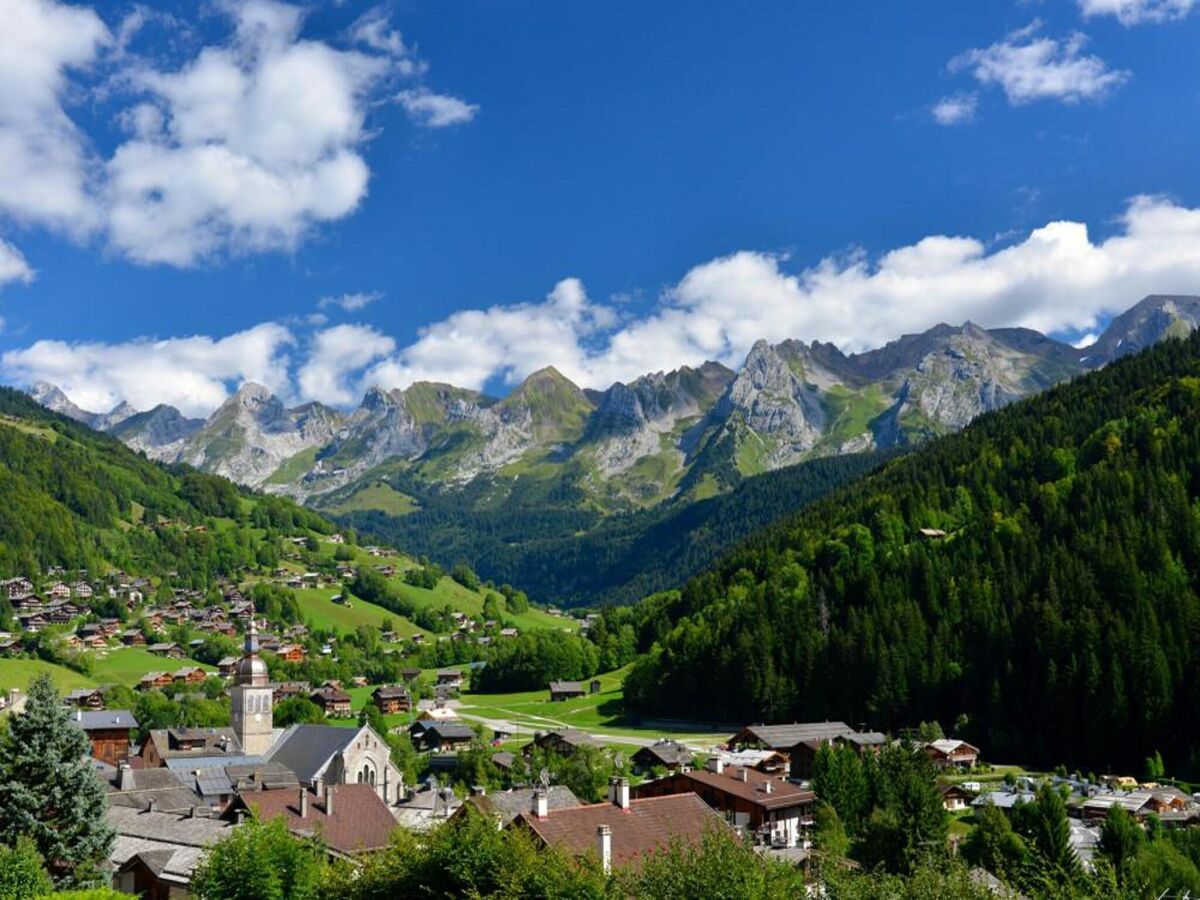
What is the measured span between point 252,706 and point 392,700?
6052cm

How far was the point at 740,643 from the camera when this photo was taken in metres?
134

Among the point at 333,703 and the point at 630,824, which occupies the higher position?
the point at 333,703

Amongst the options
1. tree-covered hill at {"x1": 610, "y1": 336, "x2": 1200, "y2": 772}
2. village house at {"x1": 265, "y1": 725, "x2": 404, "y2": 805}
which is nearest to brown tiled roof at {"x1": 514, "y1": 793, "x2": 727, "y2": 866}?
village house at {"x1": 265, "y1": 725, "x2": 404, "y2": 805}

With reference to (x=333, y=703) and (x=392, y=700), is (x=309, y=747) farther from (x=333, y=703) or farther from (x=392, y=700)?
(x=392, y=700)

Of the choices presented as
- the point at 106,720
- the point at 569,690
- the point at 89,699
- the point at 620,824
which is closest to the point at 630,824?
the point at 620,824

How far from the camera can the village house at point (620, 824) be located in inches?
1633

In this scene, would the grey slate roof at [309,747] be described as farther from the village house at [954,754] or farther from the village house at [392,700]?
the village house at [392,700]

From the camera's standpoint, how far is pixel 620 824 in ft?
147

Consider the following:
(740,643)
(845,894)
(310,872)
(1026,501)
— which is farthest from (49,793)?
(1026,501)

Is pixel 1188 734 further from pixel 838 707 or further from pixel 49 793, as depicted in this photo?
pixel 49 793

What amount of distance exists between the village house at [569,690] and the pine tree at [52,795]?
117 meters

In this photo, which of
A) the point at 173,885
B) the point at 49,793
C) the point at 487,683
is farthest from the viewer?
the point at 487,683

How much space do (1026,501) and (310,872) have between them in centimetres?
13469

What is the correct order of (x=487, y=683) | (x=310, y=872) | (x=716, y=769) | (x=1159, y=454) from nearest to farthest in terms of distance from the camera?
1. (x=310, y=872)
2. (x=716, y=769)
3. (x=1159, y=454)
4. (x=487, y=683)
